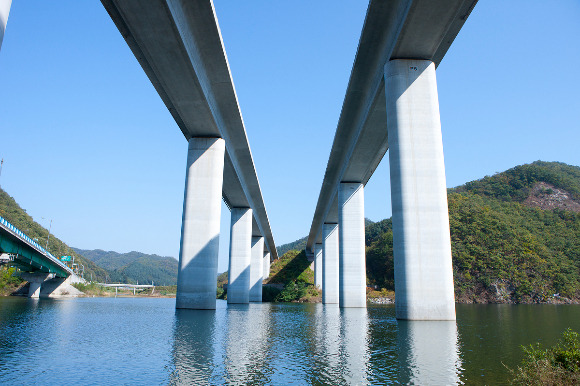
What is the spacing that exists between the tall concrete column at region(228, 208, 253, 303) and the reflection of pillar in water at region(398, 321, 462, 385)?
3647 centimetres

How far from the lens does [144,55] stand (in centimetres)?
2167

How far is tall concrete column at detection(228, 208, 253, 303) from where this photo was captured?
50.3m

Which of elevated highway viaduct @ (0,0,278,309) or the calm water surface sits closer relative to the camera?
the calm water surface

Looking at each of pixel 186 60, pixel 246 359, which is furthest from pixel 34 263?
pixel 246 359

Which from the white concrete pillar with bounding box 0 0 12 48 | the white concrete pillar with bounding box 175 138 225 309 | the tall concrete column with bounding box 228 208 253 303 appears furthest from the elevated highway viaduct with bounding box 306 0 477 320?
the tall concrete column with bounding box 228 208 253 303

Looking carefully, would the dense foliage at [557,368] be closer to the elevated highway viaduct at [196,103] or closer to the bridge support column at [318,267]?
the elevated highway viaduct at [196,103]

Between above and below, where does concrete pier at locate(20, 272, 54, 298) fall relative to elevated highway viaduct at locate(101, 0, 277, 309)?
below

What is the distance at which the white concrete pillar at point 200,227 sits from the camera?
2803 centimetres

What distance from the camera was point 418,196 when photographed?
20.1 m

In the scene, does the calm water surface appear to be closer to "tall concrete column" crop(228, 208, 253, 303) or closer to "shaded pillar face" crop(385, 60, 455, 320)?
"shaded pillar face" crop(385, 60, 455, 320)

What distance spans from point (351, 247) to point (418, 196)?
841 inches

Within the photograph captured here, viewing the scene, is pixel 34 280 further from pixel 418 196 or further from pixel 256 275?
pixel 418 196

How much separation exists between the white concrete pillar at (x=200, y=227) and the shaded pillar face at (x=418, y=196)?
13.5m

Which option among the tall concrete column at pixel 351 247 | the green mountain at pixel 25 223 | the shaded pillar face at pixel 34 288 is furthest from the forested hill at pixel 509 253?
the green mountain at pixel 25 223
